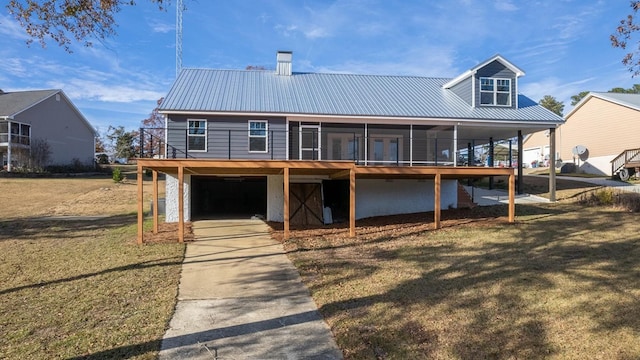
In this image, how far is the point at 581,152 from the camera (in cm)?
3120

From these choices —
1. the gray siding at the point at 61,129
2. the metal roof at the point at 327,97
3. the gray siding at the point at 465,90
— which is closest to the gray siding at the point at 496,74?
the gray siding at the point at 465,90

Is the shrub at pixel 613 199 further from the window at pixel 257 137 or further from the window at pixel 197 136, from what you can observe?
the window at pixel 197 136

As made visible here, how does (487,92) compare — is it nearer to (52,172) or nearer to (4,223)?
(4,223)

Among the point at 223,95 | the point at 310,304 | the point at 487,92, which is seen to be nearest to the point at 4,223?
the point at 223,95

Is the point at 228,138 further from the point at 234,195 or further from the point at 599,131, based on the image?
the point at 599,131

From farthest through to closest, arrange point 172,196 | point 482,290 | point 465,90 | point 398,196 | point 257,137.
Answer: point 465,90, point 398,196, point 257,137, point 172,196, point 482,290

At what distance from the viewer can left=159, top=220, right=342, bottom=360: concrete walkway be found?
4.68 m

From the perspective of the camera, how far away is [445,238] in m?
11.2

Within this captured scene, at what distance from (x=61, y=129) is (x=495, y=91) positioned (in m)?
34.6

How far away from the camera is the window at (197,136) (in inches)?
625

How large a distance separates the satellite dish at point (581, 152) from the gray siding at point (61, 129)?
39502mm

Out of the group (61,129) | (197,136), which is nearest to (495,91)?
(197,136)

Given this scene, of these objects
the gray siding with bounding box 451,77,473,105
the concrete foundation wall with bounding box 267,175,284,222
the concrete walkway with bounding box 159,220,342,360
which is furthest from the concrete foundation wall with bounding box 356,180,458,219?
the concrete walkway with bounding box 159,220,342,360

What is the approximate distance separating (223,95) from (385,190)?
724cm
